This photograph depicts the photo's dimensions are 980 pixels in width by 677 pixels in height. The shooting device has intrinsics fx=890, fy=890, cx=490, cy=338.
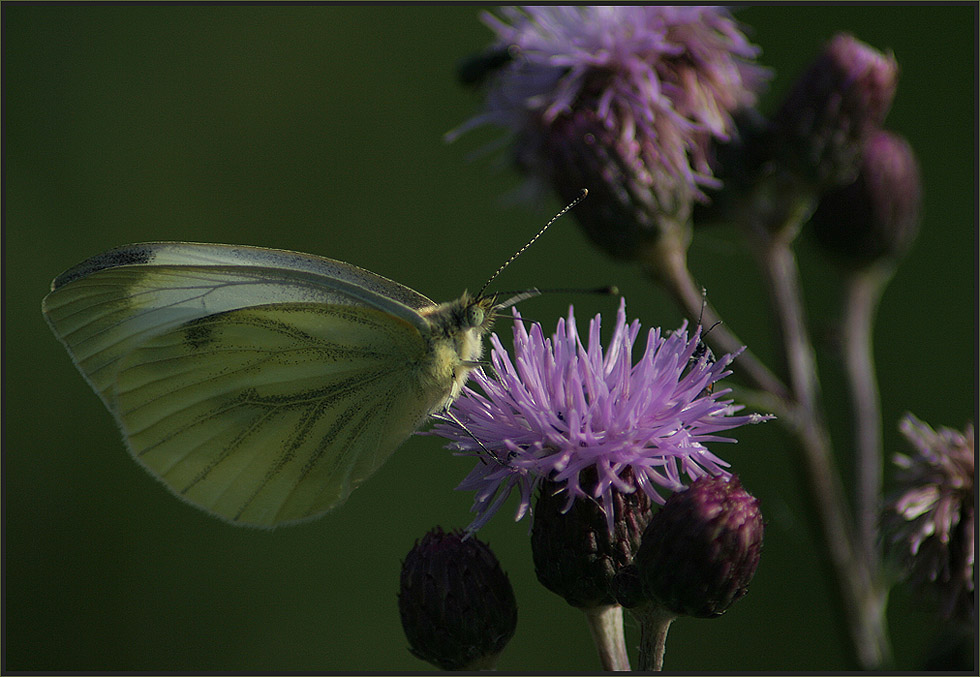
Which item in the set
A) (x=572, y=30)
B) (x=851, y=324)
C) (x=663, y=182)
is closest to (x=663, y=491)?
(x=663, y=182)

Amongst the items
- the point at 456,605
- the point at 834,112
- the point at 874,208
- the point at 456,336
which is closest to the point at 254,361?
the point at 456,336

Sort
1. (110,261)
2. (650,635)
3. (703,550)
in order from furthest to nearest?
1. (110,261)
2. (650,635)
3. (703,550)

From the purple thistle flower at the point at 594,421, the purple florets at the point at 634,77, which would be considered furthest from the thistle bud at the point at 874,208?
the purple thistle flower at the point at 594,421

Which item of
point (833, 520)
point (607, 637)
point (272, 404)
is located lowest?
point (833, 520)

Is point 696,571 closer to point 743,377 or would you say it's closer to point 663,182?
point 743,377

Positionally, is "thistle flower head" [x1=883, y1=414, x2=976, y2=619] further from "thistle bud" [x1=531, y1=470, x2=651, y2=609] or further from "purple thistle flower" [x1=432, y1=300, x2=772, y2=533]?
"thistle bud" [x1=531, y1=470, x2=651, y2=609]

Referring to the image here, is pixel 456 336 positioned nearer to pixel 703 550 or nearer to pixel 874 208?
pixel 703 550
